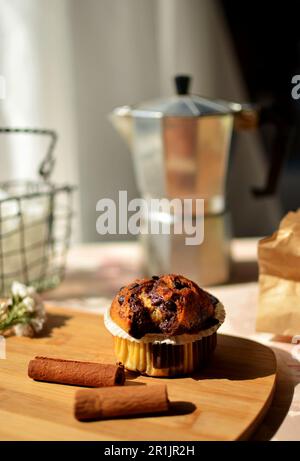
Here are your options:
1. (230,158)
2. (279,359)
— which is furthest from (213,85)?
(279,359)

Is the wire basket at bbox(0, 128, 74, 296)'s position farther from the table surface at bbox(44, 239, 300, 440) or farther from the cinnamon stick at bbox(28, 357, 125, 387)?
the cinnamon stick at bbox(28, 357, 125, 387)

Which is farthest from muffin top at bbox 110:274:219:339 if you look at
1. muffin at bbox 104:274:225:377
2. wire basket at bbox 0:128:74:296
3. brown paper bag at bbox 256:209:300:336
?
wire basket at bbox 0:128:74:296

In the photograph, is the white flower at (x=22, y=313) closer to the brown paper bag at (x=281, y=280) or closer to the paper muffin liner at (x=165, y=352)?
the paper muffin liner at (x=165, y=352)

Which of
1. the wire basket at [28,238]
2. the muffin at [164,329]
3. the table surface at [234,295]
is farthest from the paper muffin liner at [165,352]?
the wire basket at [28,238]

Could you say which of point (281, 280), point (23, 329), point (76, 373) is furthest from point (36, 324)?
point (281, 280)

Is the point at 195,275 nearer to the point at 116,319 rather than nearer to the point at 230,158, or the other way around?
the point at 230,158
